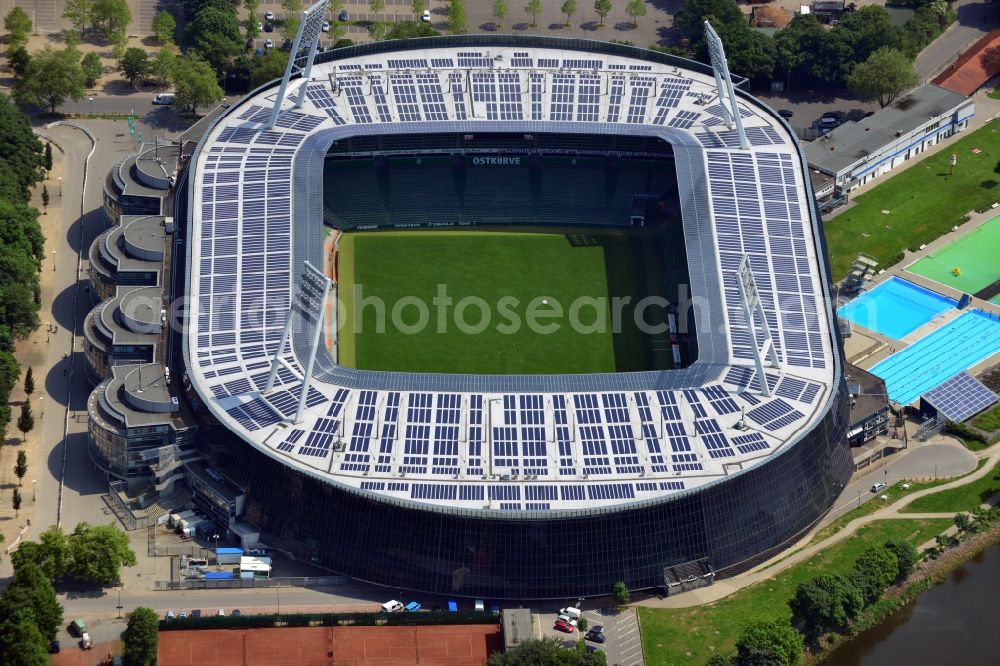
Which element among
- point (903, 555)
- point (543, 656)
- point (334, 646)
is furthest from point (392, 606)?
point (903, 555)

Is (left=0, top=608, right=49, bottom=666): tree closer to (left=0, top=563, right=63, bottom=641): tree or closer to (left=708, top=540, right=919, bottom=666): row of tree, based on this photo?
(left=0, top=563, right=63, bottom=641): tree

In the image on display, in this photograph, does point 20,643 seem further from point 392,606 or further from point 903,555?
point 903,555

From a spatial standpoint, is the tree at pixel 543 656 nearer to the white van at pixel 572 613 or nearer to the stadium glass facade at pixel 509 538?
the white van at pixel 572 613

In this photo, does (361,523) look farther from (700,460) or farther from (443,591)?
(700,460)

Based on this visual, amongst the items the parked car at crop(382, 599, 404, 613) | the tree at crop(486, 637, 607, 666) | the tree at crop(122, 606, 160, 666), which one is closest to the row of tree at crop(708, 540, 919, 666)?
the tree at crop(486, 637, 607, 666)

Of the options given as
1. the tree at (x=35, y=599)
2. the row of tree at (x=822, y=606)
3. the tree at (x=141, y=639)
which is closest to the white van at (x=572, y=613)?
the row of tree at (x=822, y=606)

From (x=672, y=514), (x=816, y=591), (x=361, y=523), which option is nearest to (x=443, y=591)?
(x=361, y=523)
